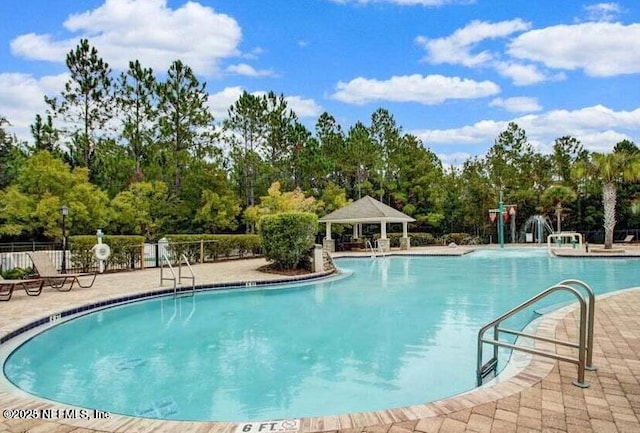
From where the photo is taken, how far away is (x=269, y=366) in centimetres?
561

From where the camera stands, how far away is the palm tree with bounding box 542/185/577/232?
1242 inches

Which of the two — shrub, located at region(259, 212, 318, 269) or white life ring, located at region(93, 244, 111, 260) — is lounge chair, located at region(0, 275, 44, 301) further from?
shrub, located at region(259, 212, 318, 269)

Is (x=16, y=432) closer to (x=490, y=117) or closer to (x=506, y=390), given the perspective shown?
(x=506, y=390)

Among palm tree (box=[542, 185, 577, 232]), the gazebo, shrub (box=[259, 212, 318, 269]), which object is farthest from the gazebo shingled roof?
palm tree (box=[542, 185, 577, 232])

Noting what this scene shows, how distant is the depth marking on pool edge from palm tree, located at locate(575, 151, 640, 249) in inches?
876

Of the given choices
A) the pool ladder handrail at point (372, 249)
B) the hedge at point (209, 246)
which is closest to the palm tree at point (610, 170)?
the pool ladder handrail at point (372, 249)

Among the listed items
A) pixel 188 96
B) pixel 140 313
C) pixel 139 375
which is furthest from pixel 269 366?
pixel 188 96

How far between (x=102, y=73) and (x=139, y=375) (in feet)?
87.2

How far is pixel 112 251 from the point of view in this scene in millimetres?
14508

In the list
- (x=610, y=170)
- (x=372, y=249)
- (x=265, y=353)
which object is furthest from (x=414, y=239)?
(x=265, y=353)

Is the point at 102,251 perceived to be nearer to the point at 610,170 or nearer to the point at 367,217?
the point at 367,217

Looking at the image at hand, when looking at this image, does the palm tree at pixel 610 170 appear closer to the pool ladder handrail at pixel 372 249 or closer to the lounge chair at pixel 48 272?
the pool ladder handrail at pixel 372 249

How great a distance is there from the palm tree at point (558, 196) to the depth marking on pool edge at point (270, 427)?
32427 mm

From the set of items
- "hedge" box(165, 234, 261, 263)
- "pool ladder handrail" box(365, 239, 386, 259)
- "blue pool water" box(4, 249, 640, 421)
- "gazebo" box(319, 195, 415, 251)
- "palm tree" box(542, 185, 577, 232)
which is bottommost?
"blue pool water" box(4, 249, 640, 421)
